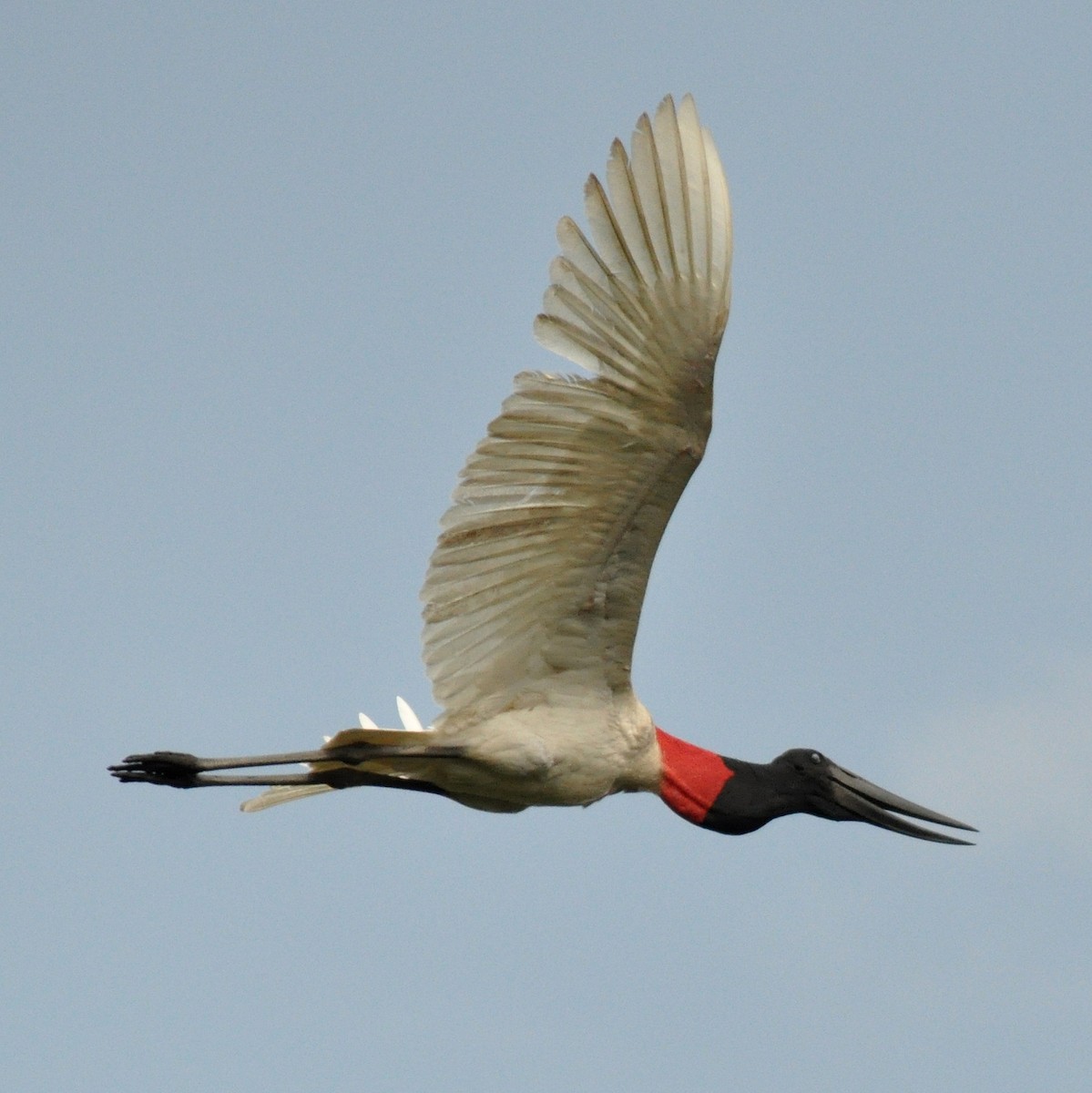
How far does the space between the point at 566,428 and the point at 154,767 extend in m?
2.65

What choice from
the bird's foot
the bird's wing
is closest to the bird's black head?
the bird's wing

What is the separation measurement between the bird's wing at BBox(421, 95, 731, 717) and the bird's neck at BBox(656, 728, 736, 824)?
0.73 m

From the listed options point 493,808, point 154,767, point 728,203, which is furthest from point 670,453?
point 154,767

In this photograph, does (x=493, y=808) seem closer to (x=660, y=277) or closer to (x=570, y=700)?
(x=570, y=700)

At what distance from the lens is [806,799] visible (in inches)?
405

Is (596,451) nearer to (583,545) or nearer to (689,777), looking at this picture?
(583,545)

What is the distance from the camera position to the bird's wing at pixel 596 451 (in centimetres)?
779

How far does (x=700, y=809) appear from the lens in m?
9.87

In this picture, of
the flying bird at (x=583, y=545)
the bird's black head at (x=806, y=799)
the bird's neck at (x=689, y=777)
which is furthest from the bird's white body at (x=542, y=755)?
the bird's black head at (x=806, y=799)

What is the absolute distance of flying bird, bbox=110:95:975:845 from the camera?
7844mm

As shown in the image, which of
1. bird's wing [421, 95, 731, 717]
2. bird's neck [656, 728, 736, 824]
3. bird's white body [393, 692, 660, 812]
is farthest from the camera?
bird's neck [656, 728, 736, 824]

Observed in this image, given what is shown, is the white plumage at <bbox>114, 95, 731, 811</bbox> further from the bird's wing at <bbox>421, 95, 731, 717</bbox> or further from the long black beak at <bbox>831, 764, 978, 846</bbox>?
the long black beak at <bbox>831, 764, 978, 846</bbox>

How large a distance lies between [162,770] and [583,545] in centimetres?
230

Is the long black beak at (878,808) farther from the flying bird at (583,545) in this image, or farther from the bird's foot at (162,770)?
the bird's foot at (162,770)
